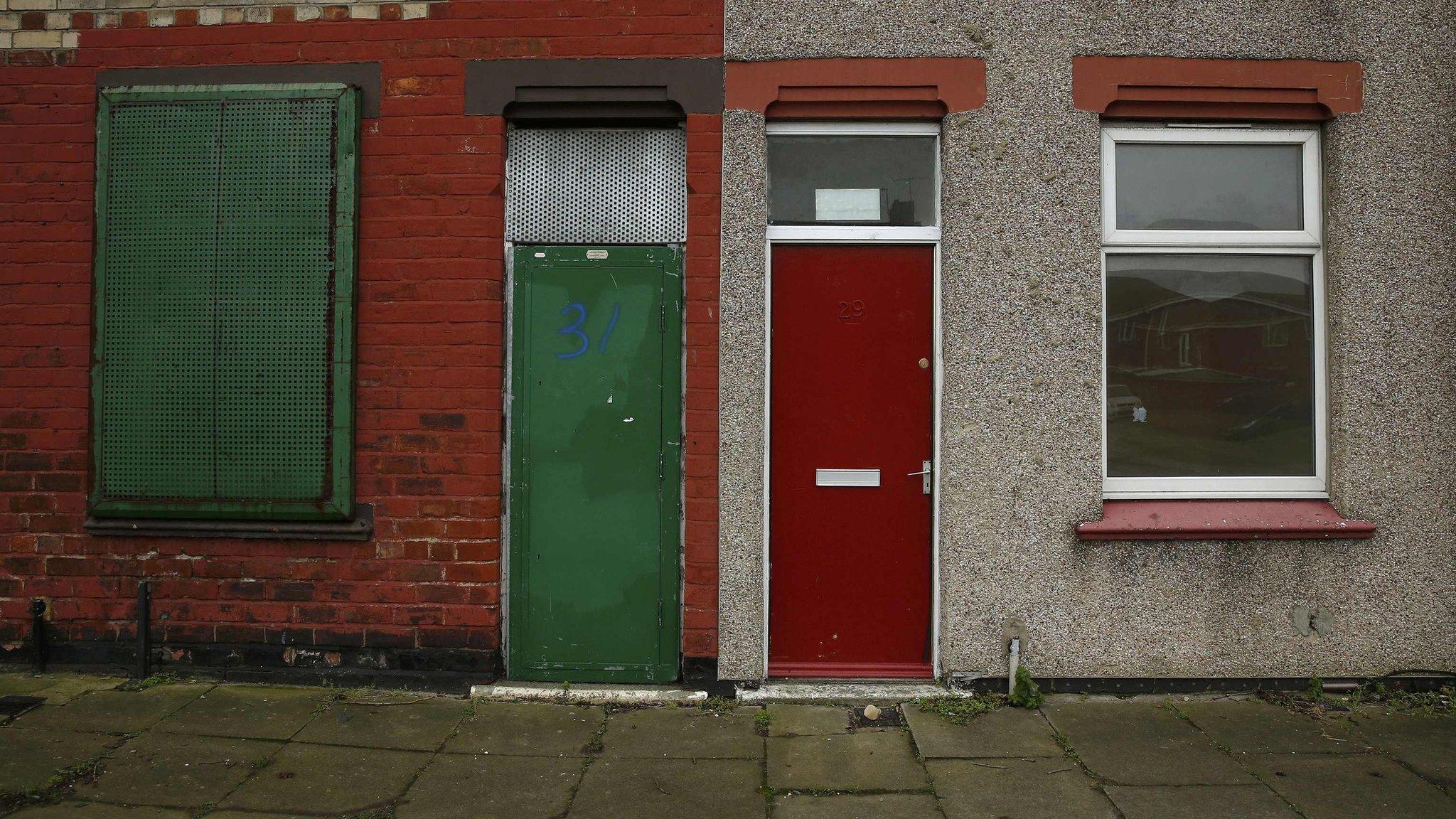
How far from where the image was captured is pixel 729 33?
4652 mm

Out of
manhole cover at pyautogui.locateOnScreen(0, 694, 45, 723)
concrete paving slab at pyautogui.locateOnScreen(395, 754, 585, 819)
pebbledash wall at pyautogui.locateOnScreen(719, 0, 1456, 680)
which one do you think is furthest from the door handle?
manhole cover at pyautogui.locateOnScreen(0, 694, 45, 723)

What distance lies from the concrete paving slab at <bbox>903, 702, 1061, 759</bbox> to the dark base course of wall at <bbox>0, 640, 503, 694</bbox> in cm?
217

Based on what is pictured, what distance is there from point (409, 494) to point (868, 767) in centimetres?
263

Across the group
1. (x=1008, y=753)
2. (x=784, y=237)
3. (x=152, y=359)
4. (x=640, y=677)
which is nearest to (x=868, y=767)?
(x=1008, y=753)

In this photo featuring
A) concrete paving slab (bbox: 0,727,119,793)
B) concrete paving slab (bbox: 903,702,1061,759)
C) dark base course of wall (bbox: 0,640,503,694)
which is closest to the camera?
concrete paving slab (bbox: 0,727,119,793)

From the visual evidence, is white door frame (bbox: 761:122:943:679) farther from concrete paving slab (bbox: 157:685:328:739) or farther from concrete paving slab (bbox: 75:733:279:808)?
concrete paving slab (bbox: 75:733:279:808)

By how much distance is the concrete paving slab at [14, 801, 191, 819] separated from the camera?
342 cm

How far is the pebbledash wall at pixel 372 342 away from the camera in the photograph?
468 centimetres

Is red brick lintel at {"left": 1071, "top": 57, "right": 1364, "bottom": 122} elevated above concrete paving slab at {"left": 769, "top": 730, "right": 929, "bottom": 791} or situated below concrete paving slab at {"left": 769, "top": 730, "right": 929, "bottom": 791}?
above

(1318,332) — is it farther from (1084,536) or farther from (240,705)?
(240,705)

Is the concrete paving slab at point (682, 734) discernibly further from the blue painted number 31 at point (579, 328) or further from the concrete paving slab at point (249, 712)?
the blue painted number 31 at point (579, 328)

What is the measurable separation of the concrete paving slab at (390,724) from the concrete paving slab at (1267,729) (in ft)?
11.6

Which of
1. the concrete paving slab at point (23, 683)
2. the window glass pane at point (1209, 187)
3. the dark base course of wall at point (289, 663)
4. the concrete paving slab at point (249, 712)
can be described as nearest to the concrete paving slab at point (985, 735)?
the dark base course of wall at point (289, 663)

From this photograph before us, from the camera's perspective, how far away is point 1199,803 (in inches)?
140
